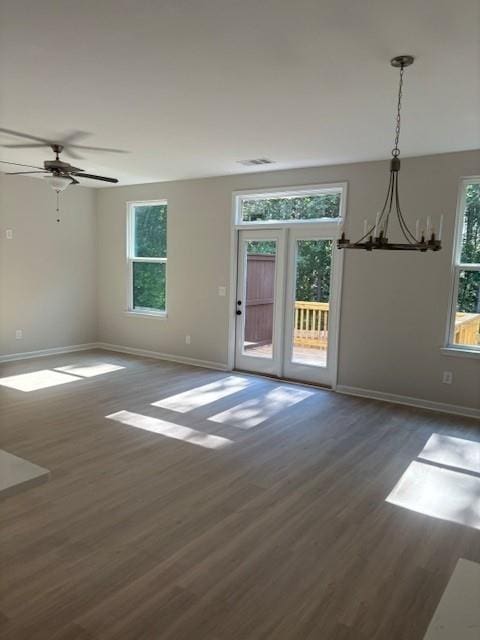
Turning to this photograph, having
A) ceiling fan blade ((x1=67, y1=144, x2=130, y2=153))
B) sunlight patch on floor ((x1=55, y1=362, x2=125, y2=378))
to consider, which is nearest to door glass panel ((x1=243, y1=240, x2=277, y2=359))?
sunlight patch on floor ((x1=55, y1=362, x2=125, y2=378))

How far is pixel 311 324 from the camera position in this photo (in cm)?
571

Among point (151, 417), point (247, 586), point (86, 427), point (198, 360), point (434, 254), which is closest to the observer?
point (247, 586)

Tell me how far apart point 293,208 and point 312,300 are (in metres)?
1.17

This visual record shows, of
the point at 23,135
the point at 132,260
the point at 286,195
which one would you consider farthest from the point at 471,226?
the point at 132,260

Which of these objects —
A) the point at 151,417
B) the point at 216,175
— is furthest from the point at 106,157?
the point at 151,417

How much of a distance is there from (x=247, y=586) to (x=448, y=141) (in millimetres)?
3991

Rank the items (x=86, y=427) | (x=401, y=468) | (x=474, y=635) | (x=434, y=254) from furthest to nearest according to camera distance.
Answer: (x=434, y=254), (x=86, y=427), (x=401, y=468), (x=474, y=635)

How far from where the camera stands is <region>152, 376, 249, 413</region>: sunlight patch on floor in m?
4.80

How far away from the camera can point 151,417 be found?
4441mm

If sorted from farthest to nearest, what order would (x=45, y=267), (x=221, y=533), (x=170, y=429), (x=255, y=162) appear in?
(x=45, y=267) < (x=255, y=162) < (x=170, y=429) < (x=221, y=533)

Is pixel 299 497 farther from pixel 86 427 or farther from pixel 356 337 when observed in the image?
pixel 356 337

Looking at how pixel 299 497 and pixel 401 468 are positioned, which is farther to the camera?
pixel 401 468

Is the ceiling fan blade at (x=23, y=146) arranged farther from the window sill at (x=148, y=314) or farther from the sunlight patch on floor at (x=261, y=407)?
the sunlight patch on floor at (x=261, y=407)

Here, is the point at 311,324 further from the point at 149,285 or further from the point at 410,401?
the point at 149,285
